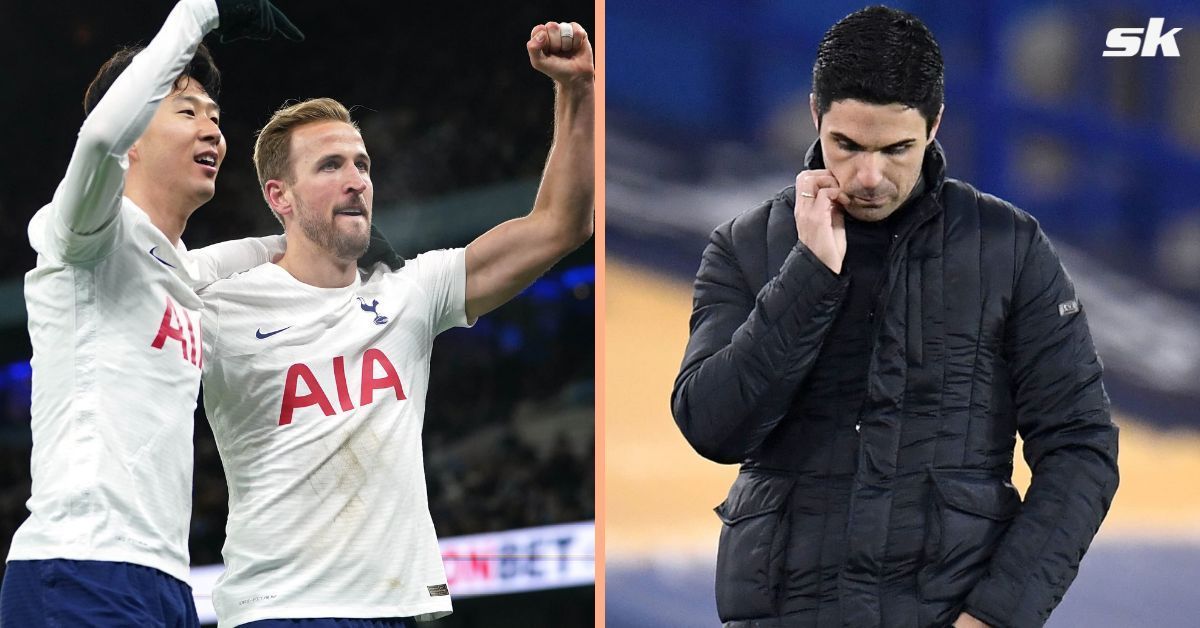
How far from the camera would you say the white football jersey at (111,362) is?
2.54 metres

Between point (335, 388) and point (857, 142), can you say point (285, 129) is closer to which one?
point (335, 388)

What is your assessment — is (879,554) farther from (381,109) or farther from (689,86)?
(381,109)

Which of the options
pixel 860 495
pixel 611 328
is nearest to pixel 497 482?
pixel 611 328

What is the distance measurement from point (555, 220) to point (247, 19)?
2.67 ft

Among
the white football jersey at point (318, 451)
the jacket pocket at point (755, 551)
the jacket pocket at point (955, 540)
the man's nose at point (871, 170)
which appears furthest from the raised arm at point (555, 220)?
the jacket pocket at point (955, 540)

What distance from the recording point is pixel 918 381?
2.28 meters

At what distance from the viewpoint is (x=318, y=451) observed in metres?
3.03

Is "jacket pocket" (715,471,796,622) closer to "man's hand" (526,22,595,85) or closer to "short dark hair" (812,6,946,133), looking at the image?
"short dark hair" (812,6,946,133)

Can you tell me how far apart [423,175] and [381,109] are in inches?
13.1

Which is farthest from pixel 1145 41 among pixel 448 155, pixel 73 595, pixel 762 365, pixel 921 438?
pixel 448 155

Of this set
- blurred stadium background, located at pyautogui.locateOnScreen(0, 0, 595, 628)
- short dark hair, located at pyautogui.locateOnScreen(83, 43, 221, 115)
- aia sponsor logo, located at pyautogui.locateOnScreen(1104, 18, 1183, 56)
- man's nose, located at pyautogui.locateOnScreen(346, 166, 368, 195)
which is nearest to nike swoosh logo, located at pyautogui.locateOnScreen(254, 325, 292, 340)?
man's nose, located at pyautogui.locateOnScreen(346, 166, 368, 195)

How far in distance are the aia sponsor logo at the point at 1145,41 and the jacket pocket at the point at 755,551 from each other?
2057mm

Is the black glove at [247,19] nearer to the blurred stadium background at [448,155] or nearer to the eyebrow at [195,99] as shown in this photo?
the eyebrow at [195,99]

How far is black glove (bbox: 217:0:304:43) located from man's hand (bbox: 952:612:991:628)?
158cm
